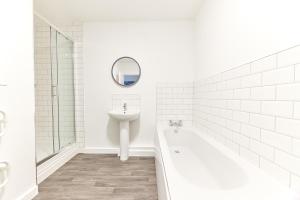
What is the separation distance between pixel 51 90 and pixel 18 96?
1.24 meters

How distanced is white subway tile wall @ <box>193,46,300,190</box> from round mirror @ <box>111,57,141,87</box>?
5.68 feet

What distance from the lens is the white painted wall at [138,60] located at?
3234 millimetres

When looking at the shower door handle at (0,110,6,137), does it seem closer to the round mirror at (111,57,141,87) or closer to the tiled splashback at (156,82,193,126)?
the round mirror at (111,57,141,87)

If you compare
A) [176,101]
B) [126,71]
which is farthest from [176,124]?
[126,71]

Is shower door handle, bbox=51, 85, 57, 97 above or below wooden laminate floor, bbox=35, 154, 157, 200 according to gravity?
above

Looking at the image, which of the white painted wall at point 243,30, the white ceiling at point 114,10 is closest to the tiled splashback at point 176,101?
the white painted wall at point 243,30

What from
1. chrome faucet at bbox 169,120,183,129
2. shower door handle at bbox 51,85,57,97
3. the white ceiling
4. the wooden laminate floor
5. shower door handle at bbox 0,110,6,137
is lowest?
the wooden laminate floor

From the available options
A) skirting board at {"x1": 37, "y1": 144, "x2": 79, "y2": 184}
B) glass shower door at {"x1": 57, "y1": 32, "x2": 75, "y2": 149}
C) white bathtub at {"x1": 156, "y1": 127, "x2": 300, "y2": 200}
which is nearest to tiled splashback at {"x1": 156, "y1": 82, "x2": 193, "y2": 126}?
white bathtub at {"x1": 156, "y1": 127, "x2": 300, "y2": 200}

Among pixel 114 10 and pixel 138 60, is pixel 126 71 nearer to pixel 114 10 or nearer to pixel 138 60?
pixel 138 60

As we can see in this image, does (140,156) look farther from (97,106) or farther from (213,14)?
(213,14)

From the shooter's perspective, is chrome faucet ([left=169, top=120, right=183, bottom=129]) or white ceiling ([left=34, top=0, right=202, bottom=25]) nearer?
white ceiling ([left=34, top=0, right=202, bottom=25])

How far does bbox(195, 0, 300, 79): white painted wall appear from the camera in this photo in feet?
3.18

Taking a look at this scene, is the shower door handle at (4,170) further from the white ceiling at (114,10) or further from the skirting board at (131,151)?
the white ceiling at (114,10)

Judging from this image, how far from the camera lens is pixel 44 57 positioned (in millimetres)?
2805
